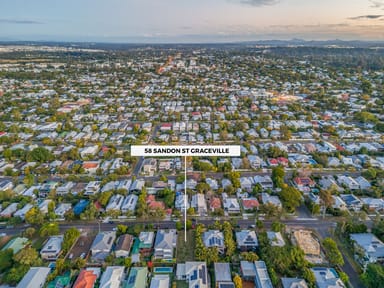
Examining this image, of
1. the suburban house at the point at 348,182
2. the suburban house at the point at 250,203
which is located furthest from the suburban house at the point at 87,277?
the suburban house at the point at 348,182

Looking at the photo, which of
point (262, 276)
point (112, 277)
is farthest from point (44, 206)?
point (262, 276)

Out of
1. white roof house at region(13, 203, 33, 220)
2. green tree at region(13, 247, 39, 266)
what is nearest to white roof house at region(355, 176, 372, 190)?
green tree at region(13, 247, 39, 266)

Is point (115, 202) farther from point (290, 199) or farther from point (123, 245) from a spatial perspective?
point (290, 199)

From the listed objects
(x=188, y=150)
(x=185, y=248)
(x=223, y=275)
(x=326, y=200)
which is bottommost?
(x=185, y=248)

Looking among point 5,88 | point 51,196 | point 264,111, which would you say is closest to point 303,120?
point 264,111

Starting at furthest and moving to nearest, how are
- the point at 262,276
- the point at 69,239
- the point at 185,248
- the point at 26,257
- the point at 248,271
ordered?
the point at 185,248, the point at 69,239, the point at 26,257, the point at 248,271, the point at 262,276
